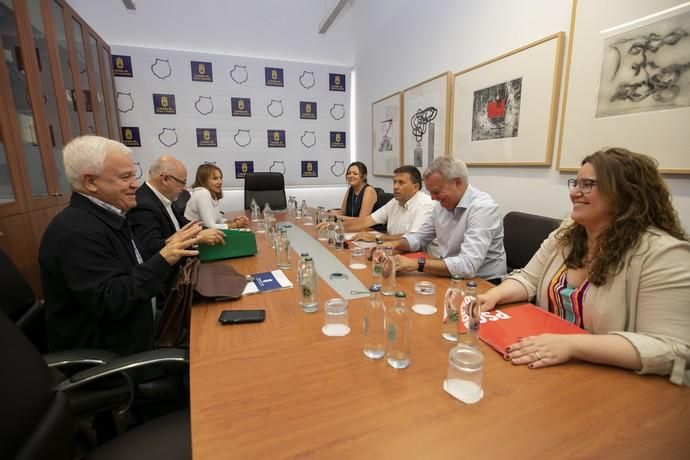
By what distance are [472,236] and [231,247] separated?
4.66ft

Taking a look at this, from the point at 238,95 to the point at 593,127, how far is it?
169 inches

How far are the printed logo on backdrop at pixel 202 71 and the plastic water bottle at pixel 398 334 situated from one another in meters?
4.75

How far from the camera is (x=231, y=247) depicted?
6.76 feet

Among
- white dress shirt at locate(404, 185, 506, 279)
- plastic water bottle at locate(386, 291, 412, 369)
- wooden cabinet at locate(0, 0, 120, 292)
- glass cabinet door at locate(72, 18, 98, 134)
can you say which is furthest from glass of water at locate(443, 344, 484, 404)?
glass cabinet door at locate(72, 18, 98, 134)

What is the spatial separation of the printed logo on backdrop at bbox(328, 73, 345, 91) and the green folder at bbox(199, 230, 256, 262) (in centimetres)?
383

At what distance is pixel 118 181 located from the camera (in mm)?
1456

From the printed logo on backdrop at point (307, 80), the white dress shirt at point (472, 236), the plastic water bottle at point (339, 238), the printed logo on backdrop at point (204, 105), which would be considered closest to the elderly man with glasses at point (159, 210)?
the plastic water bottle at point (339, 238)

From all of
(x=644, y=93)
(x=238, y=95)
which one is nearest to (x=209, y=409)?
(x=644, y=93)

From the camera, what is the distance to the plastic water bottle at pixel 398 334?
949 mm

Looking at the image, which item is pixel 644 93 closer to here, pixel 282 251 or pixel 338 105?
pixel 282 251

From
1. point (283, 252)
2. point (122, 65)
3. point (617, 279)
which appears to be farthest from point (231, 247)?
point (122, 65)

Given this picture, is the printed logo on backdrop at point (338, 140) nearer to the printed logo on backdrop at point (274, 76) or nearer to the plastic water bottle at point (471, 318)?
the printed logo on backdrop at point (274, 76)

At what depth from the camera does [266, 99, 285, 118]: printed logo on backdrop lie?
16.2ft

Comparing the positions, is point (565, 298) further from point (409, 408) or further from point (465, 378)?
point (409, 408)
